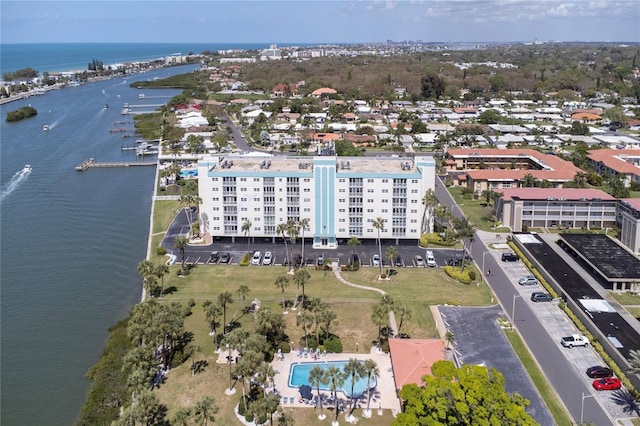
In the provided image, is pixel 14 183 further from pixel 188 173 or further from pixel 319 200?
pixel 319 200

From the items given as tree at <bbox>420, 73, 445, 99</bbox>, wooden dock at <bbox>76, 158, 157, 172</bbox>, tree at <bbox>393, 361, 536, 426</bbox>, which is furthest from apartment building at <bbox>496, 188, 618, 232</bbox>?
tree at <bbox>420, 73, 445, 99</bbox>

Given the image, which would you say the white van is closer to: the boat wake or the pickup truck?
the pickup truck

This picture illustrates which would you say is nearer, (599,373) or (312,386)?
(312,386)

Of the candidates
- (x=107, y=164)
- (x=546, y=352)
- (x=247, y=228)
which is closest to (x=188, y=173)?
(x=107, y=164)

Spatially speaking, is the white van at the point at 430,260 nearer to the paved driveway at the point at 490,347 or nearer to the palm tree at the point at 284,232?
the paved driveway at the point at 490,347

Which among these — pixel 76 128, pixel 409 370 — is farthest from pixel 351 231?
pixel 76 128

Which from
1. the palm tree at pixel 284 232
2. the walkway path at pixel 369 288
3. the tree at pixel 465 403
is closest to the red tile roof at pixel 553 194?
the walkway path at pixel 369 288

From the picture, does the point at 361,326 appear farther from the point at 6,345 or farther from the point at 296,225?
the point at 6,345
